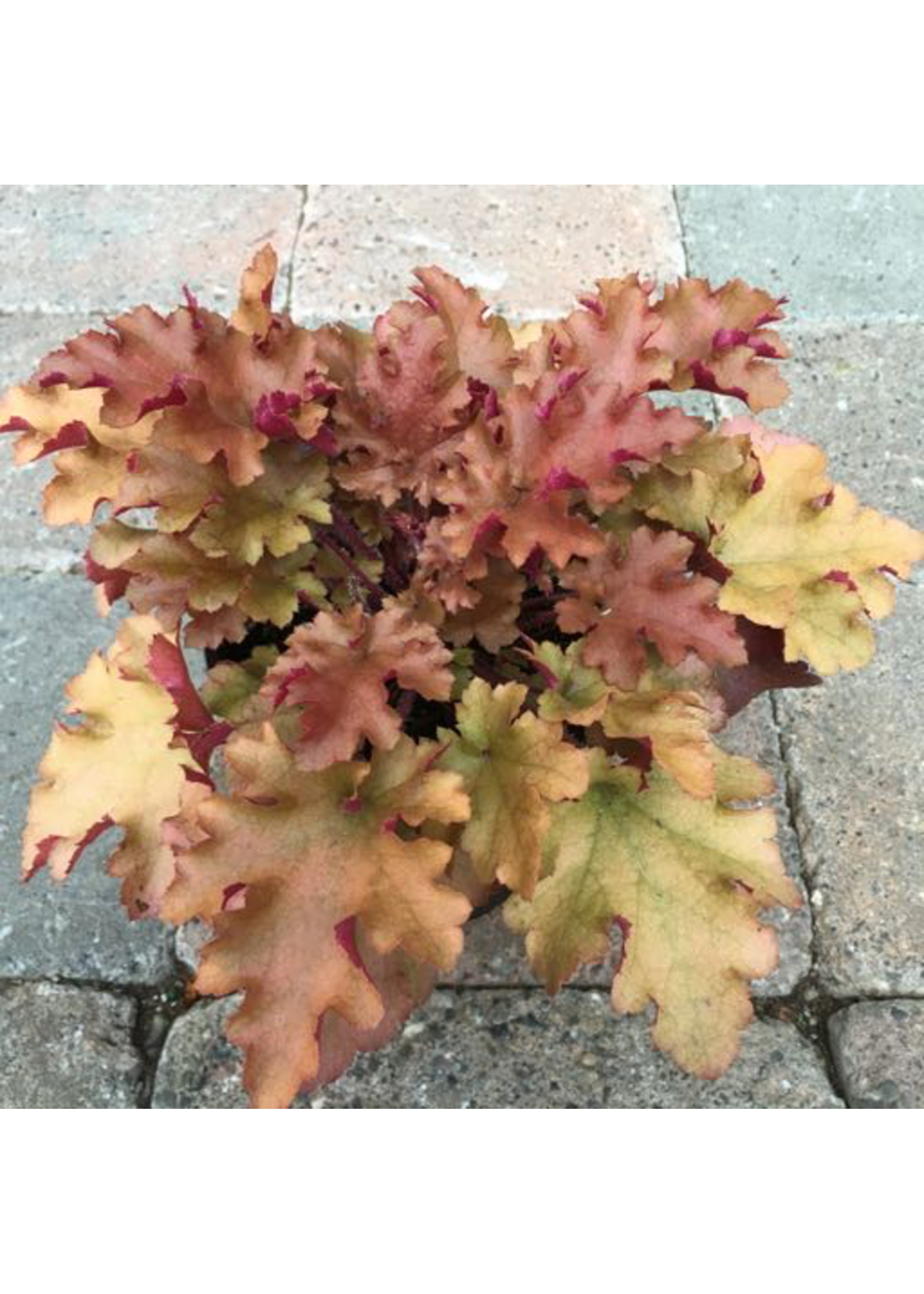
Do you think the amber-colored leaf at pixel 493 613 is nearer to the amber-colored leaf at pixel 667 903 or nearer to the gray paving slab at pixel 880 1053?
the amber-colored leaf at pixel 667 903

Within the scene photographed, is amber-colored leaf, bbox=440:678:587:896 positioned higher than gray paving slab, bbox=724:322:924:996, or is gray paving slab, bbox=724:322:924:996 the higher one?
gray paving slab, bbox=724:322:924:996

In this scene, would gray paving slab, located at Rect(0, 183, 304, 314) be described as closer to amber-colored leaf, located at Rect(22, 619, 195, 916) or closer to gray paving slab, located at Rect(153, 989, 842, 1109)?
amber-colored leaf, located at Rect(22, 619, 195, 916)

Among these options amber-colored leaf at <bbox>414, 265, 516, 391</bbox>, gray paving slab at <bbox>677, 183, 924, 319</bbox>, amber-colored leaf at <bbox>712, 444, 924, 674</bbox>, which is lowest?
amber-colored leaf at <bbox>712, 444, 924, 674</bbox>

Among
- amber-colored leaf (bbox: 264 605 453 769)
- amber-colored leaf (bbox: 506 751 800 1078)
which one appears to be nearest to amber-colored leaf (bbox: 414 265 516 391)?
amber-colored leaf (bbox: 264 605 453 769)

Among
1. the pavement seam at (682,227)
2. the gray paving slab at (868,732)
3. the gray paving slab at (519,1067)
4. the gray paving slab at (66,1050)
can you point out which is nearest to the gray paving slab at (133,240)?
the pavement seam at (682,227)

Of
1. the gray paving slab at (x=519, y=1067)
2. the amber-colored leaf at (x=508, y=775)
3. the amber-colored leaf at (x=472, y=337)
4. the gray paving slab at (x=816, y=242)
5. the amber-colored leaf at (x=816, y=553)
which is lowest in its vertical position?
the gray paving slab at (x=519, y=1067)

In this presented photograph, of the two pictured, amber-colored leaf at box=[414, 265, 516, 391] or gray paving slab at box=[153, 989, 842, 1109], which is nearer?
amber-colored leaf at box=[414, 265, 516, 391]

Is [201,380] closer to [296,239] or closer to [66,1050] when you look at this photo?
[66,1050]

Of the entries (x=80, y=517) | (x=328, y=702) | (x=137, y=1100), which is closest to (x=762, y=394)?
(x=328, y=702)
